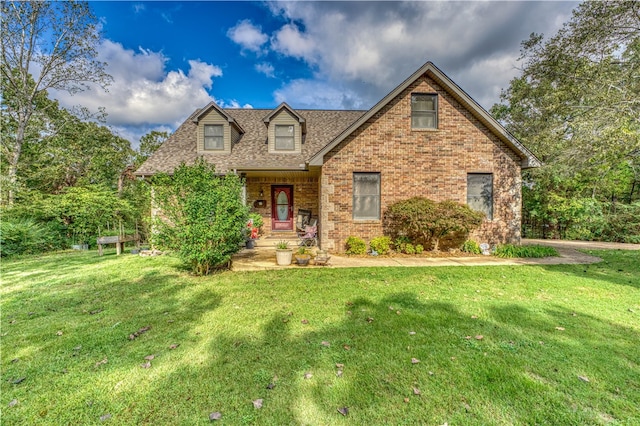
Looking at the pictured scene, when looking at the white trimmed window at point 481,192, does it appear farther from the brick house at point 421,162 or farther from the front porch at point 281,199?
the front porch at point 281,199

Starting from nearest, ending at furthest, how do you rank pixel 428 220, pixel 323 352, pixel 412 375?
pixel 412 375 < pixel 323 352 < pixel 428 220

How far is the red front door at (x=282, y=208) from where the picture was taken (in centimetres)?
1263

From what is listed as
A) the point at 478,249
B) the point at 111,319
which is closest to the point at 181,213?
the point at 111,319

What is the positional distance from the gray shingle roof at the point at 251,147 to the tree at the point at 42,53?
23.9 feet

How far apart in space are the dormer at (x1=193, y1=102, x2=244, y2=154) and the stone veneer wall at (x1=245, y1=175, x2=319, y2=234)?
204 centimetres

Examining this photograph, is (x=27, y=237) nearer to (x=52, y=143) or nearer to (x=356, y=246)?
(x=52, y=143)

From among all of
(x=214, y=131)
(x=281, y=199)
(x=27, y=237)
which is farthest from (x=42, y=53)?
(x=281, y=199)

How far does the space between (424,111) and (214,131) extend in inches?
359

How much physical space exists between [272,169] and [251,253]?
366cm

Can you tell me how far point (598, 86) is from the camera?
8328 millimetres

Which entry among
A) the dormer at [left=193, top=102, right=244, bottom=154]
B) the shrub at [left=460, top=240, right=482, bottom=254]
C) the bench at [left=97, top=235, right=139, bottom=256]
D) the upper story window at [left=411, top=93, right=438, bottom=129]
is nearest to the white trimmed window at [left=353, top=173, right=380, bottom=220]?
the upper story window at [left=411, top=93, right=438, bottom=129]

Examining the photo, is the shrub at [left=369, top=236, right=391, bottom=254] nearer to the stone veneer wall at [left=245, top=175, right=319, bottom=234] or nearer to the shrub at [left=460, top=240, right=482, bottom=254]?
the shrub at [left=460, top=240, right=482, bottom=254]

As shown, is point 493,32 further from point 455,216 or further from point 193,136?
point 193,136

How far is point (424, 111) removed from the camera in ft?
30.8
